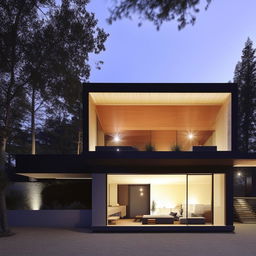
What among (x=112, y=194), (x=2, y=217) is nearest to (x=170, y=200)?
(x=112, y=194)

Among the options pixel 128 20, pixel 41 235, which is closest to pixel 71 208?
pixel 41 235

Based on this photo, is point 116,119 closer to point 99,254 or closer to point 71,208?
point 71,208

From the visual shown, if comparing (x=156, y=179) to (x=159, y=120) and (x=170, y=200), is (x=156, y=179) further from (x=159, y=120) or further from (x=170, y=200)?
(x=159, y=120)

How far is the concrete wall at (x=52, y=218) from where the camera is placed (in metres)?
15.1

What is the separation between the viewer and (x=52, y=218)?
15.2 metres

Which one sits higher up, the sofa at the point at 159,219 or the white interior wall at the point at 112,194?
the white interior wall at the point at 112,194

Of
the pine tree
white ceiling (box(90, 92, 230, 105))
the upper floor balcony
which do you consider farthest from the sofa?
the pine tree

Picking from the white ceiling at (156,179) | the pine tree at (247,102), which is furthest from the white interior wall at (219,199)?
the pine tree at (247,102)

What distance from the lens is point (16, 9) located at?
14.3 metres

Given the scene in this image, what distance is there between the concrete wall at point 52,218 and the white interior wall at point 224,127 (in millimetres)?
6317

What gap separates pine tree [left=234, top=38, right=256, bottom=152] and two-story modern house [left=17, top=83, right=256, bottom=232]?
47.3 feet

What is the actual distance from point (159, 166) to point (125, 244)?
388 cm

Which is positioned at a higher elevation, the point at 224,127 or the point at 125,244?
the point at 224,127

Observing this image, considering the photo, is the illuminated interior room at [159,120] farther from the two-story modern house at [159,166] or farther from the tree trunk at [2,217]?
the tree trunk at [2,217]
